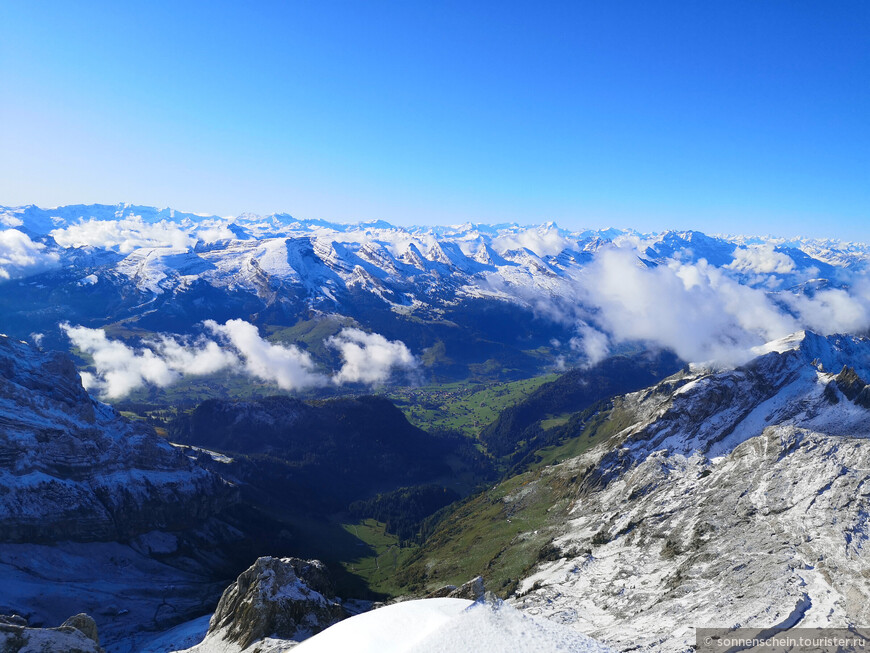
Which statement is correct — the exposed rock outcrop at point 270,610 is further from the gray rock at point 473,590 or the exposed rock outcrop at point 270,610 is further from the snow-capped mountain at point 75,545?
the snow-capped mountain at point 75,545

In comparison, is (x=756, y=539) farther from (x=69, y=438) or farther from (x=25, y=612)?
(x=69, y=438)

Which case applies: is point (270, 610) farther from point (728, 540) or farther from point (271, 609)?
point (728, 540)

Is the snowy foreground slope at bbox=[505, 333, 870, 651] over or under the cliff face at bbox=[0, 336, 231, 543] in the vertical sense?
over

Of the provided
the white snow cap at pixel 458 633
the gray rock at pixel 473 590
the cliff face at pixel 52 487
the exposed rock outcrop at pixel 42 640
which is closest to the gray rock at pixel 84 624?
the exposed rock outcrop at pixel 42 640

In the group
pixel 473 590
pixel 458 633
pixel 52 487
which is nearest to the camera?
pixel 458 633

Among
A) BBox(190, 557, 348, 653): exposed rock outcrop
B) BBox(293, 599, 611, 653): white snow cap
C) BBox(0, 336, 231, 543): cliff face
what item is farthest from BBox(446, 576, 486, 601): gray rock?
BBox(0, 336, 231, 543): cliff face

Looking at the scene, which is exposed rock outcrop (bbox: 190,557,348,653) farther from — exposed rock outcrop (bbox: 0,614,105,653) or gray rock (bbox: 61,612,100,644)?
exposed rock outcrop (bbox: 0,614,105,653)

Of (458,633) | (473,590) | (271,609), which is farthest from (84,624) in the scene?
(458,633)
